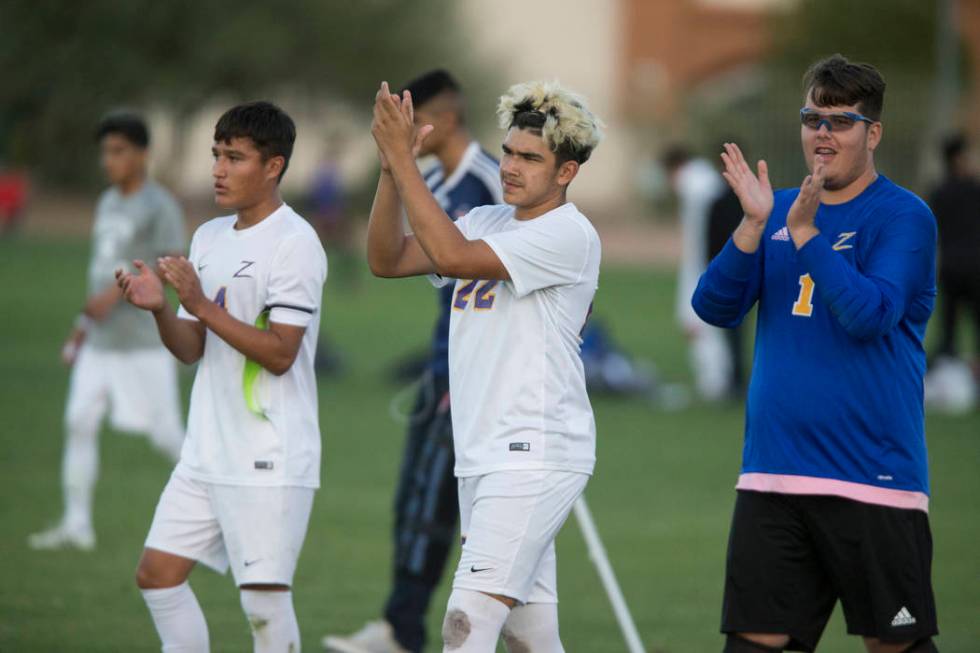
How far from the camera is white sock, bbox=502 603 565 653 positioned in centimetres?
539

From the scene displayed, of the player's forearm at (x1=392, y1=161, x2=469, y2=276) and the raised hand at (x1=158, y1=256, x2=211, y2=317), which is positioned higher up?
the player's forearm at (x1=392, y1=161, x2=469, y2=276)

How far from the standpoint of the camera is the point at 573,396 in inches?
205

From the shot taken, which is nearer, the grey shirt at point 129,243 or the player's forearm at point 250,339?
the player's forearm at point 250,339

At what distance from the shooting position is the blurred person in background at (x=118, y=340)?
942cm

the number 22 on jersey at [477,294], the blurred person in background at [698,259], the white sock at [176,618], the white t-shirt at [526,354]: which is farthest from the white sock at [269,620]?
the blurred person in background at [698,259]

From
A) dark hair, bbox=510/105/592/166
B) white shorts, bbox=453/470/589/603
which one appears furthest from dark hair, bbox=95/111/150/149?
white shorts, bbox=453/470/589/603

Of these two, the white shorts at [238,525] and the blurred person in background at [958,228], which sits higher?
the blurred person in background at [958,228]

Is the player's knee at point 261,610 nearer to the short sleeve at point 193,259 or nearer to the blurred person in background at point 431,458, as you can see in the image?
the short sleeve at point 193,259

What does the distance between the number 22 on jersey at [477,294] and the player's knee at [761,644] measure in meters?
1.39

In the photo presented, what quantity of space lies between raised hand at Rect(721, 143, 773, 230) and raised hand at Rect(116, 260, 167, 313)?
6.69 ft

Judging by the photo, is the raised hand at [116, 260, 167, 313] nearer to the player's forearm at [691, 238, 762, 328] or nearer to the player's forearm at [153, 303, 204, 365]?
the player's forearm at [153, 303, 204, 365]

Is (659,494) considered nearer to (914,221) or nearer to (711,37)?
(914,221)

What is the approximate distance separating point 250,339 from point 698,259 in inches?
441

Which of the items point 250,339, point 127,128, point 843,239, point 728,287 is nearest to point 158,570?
point 250,339
